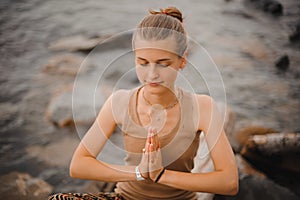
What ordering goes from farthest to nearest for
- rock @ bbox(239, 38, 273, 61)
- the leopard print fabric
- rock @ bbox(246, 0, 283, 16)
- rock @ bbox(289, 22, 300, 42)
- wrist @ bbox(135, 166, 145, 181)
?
1. rock @ bbox(246, 0, 283, 16)
2. rock @ bbox(289, 22, 300, 42)
3. rock @ bbox(239, 38, 273, 61)
4. the leopard print fabric
5. wrist @ bbox(135, 166, 145, 181)

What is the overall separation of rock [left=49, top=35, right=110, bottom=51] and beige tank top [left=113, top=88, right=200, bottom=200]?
10.1 ft

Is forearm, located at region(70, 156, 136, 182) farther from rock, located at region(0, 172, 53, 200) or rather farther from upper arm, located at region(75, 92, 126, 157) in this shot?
rock, located at region(0, 172, 53, 200)

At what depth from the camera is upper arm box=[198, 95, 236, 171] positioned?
5.02ft

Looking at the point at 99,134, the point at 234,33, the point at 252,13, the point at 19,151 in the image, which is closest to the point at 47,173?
the point at 19,151

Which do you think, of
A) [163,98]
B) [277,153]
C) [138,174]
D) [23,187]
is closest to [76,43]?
[23,187]

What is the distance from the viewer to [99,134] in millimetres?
1635

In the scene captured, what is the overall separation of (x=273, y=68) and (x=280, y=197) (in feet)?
7.88

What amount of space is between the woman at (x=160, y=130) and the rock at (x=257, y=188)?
32.3 inches

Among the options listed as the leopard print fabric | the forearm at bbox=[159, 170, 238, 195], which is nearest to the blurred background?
the leopard print fabric

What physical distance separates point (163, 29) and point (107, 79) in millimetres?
519

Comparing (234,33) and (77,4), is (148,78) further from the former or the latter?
(77,4)

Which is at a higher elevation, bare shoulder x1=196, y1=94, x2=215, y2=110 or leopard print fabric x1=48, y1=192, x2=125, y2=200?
bare shoulder x1=196, y1=94, x2=215, y2=110

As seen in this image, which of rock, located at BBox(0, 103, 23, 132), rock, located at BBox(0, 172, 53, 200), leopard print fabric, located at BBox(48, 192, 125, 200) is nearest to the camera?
leopard print fabric, located at BBox(48, 192, 125, 200)

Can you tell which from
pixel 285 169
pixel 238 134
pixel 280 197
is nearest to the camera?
pixel 280 197
